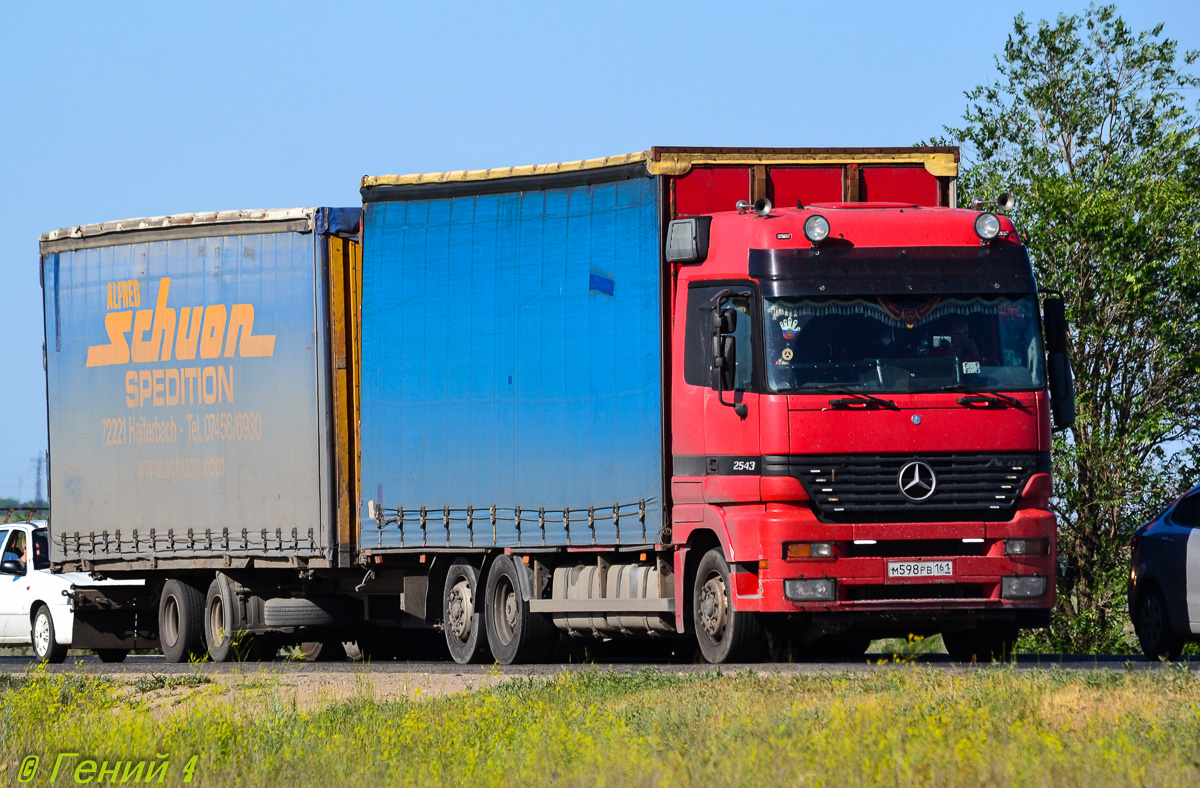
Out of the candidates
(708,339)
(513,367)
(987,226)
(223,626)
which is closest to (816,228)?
(708,339)

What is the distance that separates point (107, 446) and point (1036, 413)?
11245mm

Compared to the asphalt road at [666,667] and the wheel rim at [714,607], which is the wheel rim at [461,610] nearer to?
the asphalt road at [666,667]

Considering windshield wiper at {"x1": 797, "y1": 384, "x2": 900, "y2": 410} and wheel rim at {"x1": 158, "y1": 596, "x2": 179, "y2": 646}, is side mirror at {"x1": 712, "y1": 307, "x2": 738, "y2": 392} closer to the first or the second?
windshield wiper at {"x1": 797, "y1": 384, "x2": 900, "y2": 410}

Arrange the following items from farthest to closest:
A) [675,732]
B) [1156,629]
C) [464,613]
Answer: [464,613], [1156,629], [675,732]

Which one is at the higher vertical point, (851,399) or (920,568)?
(851,399)

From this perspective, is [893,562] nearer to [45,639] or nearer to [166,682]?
[166,682]

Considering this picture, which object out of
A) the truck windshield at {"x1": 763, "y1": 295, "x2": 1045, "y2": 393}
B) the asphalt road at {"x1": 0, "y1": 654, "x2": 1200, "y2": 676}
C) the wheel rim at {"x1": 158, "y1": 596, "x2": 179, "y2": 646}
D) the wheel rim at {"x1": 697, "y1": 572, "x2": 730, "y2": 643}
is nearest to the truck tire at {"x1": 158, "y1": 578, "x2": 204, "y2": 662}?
the wheel rim at {"x1": 158, "y1": 596, "x2": 179, "y2": 646}

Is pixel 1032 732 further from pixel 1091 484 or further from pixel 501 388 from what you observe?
pixel 1091 484

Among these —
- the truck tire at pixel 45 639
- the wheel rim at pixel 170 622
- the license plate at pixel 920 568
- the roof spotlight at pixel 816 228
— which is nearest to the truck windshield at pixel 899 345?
the roof spotlight at pixel 816 228

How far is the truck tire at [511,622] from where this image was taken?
17688 millimetres

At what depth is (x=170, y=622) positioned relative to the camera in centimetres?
2202

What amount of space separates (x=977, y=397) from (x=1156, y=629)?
3.90 meters

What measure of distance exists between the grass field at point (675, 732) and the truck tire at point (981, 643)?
3.86 metres

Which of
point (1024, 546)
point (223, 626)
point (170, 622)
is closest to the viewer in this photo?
point (1024, 546)
